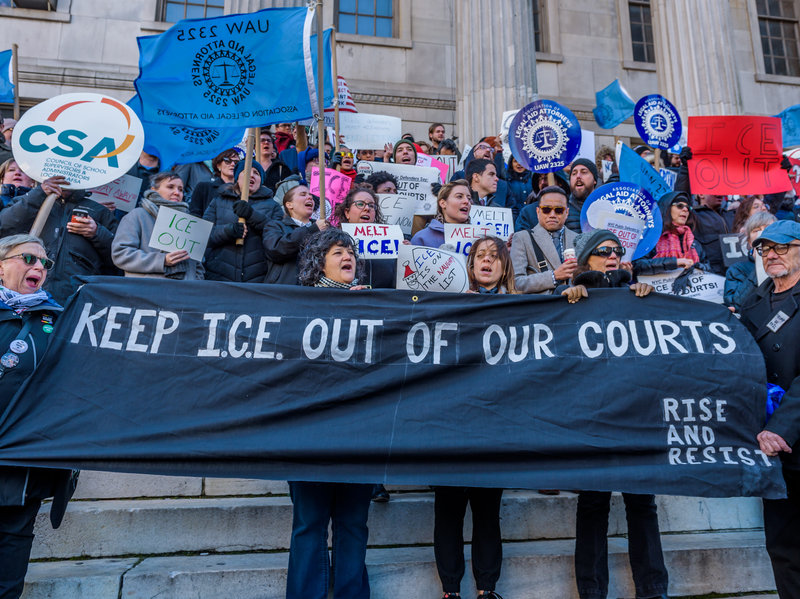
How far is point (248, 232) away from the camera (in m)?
5.58

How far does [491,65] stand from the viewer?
11781mm

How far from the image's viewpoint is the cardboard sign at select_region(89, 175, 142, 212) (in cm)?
631

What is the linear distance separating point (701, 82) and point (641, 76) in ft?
13.3

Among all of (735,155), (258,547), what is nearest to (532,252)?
(258,547)

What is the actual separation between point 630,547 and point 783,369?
1.34 metres

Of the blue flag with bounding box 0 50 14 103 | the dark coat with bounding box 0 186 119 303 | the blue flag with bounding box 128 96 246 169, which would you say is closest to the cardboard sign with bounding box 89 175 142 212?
the blue flag with bounding box 128 96 246 169

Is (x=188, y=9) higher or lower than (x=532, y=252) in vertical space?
higher

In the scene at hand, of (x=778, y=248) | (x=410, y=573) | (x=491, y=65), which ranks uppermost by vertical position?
(x=491, y=65)

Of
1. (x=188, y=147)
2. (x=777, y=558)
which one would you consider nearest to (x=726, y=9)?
(x=188, y=147)

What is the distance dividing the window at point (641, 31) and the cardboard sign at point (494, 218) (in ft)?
42.2

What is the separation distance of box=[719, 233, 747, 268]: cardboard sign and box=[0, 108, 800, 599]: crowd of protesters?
0.48 feet

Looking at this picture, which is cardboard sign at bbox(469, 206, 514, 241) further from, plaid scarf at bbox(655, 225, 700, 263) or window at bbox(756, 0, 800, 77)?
window at bbox(756, 0, 800, 77)

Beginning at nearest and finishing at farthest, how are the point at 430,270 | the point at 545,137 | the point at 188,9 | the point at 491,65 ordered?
the point at 430,270 < the point at 545,137 < the point at 491,65 < the point at 188,9

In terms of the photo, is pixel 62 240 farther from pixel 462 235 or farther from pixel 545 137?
pixel 545 137
